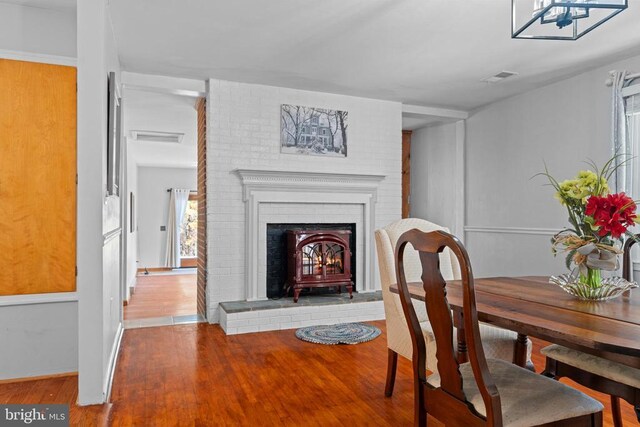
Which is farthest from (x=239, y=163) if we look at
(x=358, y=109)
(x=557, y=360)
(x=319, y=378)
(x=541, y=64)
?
(x=557, y=360)

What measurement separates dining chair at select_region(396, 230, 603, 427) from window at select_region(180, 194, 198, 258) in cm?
958

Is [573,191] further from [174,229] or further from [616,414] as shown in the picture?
[174,229]

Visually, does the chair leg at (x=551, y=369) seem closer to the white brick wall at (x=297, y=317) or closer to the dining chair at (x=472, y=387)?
the dining chair at (x=472, y=387)

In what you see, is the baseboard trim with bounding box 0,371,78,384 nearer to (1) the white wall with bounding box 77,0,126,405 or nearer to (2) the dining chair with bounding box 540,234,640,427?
(1) the white wall with bounding box 77,0,126,405

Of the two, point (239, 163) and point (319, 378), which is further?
point (239, 163)

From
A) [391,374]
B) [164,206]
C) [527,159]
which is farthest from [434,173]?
[164,206]

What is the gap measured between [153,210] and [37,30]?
769 cm

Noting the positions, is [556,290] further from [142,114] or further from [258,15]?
[142,114]

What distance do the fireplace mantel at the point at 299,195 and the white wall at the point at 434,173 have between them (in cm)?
137

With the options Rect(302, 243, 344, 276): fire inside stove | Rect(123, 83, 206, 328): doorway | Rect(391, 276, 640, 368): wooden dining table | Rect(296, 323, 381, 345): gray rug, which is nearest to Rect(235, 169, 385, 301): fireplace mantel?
Rect(302, 243, 344, 276): fire inside stove

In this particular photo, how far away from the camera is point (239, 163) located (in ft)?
14.4

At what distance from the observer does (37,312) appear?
111 inches

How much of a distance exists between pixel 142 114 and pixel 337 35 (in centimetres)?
328

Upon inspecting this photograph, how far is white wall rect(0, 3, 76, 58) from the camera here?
2.81 metres
